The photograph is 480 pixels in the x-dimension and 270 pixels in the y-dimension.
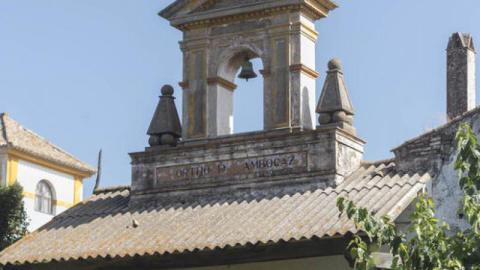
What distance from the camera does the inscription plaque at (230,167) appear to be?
18.1 meters

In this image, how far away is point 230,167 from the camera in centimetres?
1859

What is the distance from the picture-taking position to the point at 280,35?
1889 centimetres

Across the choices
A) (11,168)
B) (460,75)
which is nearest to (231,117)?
(460,75)

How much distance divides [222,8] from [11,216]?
11091 millimetres

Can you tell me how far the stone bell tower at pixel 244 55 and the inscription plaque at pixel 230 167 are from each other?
0.57 meters

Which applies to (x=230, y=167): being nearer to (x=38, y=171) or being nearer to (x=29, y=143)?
(x=29, y=143)

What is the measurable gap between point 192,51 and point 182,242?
386 cm

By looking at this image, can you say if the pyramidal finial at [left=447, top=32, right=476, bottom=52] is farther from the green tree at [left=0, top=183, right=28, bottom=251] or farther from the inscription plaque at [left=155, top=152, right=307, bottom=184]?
the green tree at [left=0, top=183, right=28, bottom=251]

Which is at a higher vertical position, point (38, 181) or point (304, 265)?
point (38, 181)

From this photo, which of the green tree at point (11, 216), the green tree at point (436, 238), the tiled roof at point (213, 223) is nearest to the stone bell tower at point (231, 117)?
the tiled roof at point (213, 223)

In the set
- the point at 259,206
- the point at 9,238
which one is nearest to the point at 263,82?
the point at 259,206

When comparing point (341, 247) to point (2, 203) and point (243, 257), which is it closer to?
point (243, 257)

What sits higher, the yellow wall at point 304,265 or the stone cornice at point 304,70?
the stone cornice at point 304,70

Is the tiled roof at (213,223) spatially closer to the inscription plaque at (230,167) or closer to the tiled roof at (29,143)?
the inscription plaque at (230,167)
